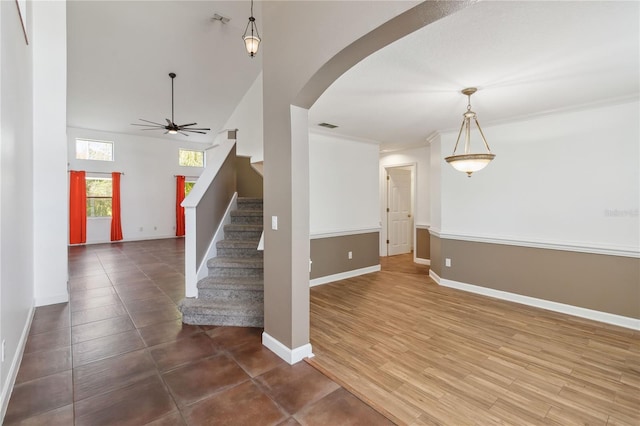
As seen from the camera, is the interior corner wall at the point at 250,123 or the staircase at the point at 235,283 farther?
the interior corner wall at the point at 250,123

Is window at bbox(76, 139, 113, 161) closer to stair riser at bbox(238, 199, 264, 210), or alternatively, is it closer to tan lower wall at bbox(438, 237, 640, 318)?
stair riser at bbox(238, 199, 264, 210)

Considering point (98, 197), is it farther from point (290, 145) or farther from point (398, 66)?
point (398, 66)

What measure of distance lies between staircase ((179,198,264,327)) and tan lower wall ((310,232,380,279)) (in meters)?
1.12

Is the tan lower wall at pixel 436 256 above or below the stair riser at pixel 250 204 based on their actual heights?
below

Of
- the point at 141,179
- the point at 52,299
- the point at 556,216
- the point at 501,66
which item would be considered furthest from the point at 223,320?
the point at 141,179

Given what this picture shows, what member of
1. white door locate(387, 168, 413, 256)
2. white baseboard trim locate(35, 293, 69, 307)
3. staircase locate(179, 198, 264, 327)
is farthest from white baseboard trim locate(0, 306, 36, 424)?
white door locate(387, 168, 413, 256)

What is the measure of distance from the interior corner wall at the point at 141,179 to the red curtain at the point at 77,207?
10.8 inches

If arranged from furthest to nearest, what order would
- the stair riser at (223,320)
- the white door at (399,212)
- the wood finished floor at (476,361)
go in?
1. the white door at (399,212)
2. the stair riser at (223,320)
3. the wood finished floor at (476,361)

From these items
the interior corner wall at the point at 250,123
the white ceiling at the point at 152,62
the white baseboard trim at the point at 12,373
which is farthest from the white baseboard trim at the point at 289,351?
the white ceiling at the point at 152,62

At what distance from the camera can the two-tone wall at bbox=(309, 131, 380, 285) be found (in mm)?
4715

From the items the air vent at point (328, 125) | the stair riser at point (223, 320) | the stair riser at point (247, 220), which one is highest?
the air vent at point (328, 125)

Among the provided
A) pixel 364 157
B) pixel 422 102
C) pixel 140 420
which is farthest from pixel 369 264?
Answer: pixel 140 420

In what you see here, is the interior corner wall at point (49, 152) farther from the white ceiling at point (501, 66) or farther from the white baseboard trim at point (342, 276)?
the white baseboard trim at point (342, 276)

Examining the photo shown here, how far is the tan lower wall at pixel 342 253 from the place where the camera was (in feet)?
Answer: 15.5
